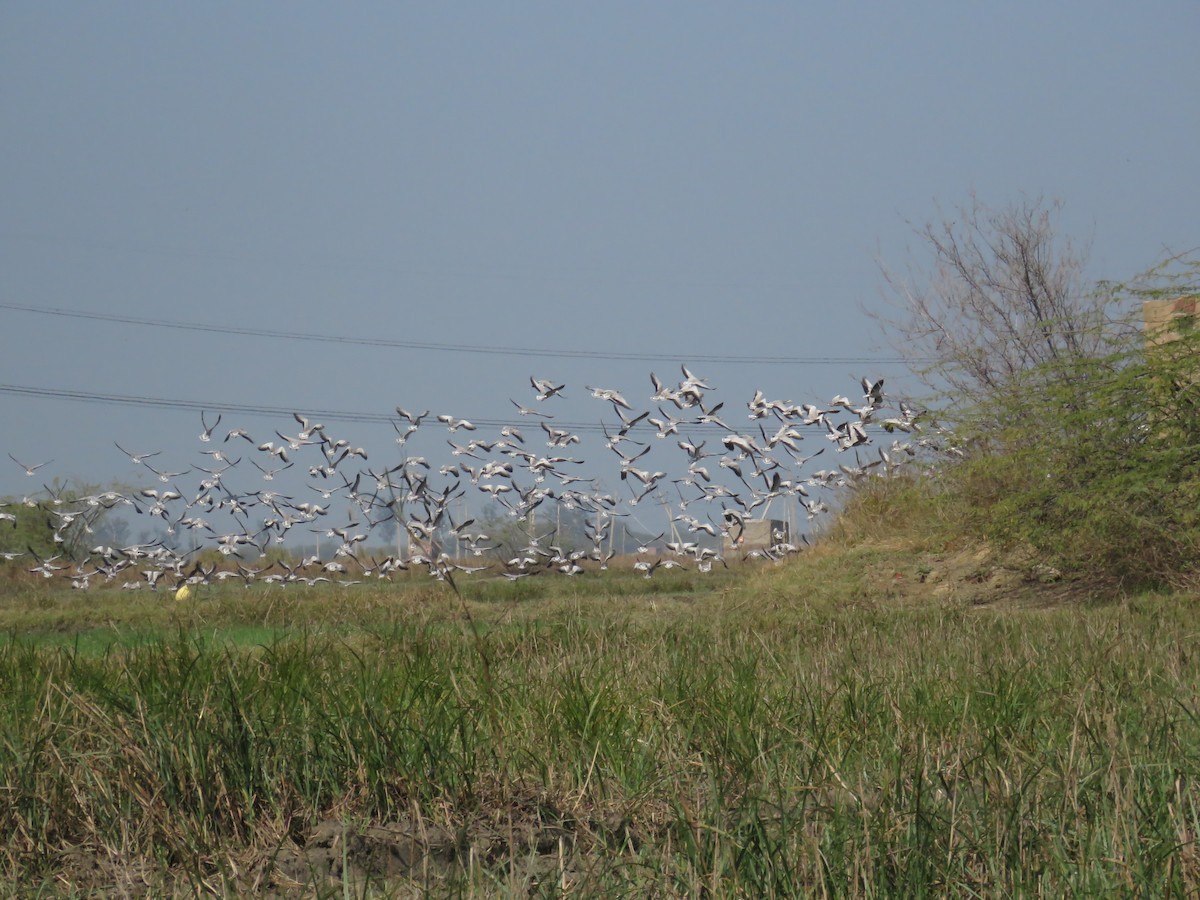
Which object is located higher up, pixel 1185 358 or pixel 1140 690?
pixel 1185 358

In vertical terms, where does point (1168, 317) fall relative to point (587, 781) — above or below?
above

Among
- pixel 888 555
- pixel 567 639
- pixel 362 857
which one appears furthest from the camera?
pixel 888 555

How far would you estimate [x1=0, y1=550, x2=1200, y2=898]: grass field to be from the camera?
A: 2.43 m

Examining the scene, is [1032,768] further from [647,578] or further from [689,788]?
[647,578]

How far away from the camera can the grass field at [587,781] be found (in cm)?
243

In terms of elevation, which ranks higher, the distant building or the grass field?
the distant building

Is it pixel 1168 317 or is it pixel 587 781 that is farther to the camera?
pixel 1168 317

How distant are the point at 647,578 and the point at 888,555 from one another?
24.5 ft

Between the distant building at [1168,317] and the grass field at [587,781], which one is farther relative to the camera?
the distant building at [1168,317]

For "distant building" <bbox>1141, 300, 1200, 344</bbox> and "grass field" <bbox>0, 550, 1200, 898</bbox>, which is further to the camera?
"distant building" <bbox>1141, 300, 1200, 344</bbox>

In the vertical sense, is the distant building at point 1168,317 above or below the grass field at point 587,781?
above

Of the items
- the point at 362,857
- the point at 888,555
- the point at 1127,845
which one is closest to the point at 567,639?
the point at 362,857

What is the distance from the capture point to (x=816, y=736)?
335 centimetres

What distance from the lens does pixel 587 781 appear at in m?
3.08
